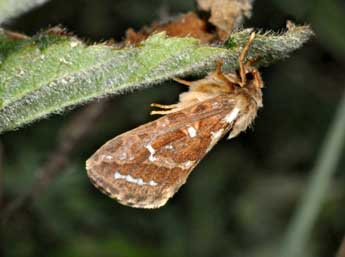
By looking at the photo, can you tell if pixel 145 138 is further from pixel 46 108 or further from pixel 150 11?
pixel 150 11

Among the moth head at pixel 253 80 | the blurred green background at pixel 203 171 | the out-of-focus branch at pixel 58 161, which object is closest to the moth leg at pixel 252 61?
the moth head at pixel 253 80

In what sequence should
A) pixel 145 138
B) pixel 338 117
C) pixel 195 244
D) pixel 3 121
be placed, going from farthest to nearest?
pixel 195 244 → pixel 338 117 → pixel 145 138 → pixel 3 121

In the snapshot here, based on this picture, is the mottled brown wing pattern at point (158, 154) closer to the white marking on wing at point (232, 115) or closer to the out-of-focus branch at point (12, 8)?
the white marking on wing at point (232, 115)

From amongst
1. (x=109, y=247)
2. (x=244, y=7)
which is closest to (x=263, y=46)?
(x=244, y=7)

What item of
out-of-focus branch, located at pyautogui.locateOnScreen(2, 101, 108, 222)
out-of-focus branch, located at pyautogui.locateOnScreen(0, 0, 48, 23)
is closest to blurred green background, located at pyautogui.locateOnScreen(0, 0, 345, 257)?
out-of-focus branch, located at pyautogui.locateOnScreen(2, 101, 108, 222)

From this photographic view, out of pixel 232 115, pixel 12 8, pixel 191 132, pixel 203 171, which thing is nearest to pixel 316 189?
pixel 232 115

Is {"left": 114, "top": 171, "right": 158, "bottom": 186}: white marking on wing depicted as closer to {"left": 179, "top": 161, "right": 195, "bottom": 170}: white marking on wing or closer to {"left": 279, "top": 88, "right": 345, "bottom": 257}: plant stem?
{"left": 179, "top": 161, "right": 195, "bottom": 170}: white marking on wing
